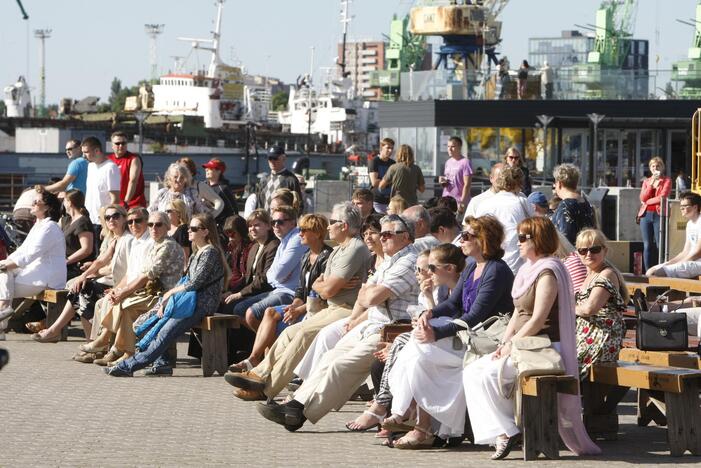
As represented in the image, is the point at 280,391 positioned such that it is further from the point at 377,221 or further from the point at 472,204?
the point at 472,204

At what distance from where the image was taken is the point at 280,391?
10242 mm

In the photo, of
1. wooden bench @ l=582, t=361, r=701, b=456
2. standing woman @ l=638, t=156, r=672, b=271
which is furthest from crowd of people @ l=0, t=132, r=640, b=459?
standing woman @ l=638, t=156, r=672, b=271

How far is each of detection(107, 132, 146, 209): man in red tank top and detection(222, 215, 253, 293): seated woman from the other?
10.9 feet

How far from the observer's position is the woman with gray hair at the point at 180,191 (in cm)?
1462

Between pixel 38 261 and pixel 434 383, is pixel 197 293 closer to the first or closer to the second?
pixel 38 261

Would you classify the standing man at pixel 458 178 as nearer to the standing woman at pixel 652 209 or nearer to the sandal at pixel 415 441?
the standing woman at pixel 652 209

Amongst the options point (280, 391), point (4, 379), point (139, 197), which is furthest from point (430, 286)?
point (139, 197)

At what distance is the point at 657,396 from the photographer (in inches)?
337

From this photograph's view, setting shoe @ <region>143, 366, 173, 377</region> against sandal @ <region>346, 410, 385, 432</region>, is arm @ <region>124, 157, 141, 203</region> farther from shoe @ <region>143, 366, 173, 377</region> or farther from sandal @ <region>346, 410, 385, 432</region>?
sandal @ <region>346, 410, 385, 432</region>

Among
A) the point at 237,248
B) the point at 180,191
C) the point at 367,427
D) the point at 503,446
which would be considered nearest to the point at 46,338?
the point at 180,191

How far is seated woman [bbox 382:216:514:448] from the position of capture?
8.27 metres

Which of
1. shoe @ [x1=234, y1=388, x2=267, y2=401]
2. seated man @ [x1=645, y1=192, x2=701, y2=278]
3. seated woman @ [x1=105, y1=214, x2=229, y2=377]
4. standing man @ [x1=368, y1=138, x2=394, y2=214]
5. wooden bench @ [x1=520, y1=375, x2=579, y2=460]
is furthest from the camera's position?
standing man @ [x1=368, y1=138, x2=394, y2=214]

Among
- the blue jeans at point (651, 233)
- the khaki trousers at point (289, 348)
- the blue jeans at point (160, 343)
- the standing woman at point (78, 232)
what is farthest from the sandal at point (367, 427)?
the blue jeans at point (651, 233)

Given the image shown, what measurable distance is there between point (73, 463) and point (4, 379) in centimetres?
402
